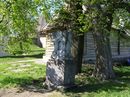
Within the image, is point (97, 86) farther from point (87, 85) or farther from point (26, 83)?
point (26, 83)

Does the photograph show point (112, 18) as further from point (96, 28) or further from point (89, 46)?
point (89, 46)

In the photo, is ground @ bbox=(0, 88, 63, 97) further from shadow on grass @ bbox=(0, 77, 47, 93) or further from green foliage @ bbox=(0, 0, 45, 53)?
green foliage @ bbox=(0, 0, 45, 53)

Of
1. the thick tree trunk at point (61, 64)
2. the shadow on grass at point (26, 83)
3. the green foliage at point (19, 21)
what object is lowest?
the shadow on grass at point (26, 83)

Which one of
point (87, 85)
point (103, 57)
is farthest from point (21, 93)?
point (103, 57)

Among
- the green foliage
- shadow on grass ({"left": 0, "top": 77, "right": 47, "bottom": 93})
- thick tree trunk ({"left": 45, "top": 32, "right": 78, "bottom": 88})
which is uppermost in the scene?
the green foliage

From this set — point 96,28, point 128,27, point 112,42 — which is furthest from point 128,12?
point 112,42

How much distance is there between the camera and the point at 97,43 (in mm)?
16766

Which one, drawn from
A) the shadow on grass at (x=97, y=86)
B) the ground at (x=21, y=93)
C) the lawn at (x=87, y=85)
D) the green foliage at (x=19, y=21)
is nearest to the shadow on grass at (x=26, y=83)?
the lawn at (x=87, y=85)

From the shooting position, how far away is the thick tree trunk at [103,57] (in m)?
16.6

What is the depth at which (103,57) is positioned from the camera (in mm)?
16828

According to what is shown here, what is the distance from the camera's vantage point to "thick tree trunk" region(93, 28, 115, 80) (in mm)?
16609

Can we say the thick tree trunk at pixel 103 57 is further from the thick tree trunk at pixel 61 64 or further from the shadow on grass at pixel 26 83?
the shadow on grass at pixel 26 83

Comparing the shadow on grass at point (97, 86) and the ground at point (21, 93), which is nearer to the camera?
the ground at point (21, 93)

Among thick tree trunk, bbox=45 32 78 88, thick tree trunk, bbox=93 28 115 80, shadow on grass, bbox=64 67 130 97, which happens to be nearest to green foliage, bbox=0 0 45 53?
thick tree trunk, bbox=45 32 78 88
